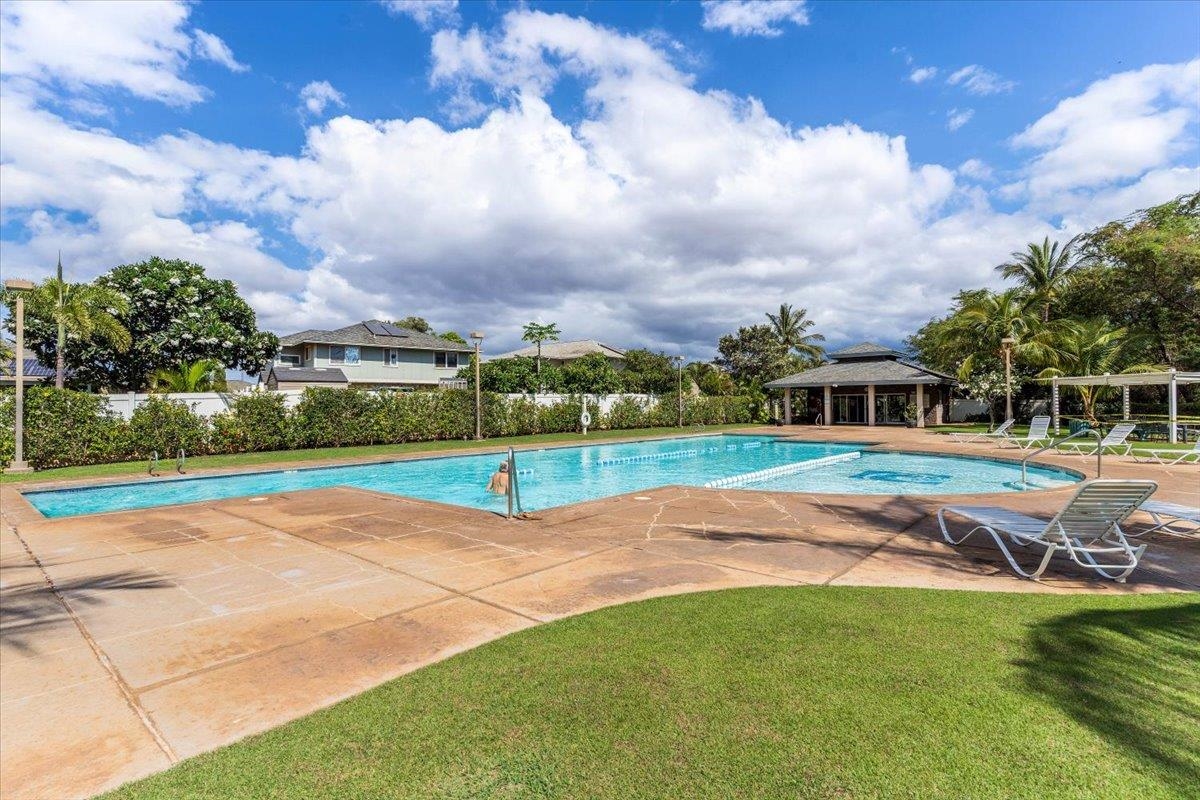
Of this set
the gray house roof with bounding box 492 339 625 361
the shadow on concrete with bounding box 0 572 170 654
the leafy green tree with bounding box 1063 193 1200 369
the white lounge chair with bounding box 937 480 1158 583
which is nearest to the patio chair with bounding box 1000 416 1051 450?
the leafy green tree with bounding box 1063 193 1200 369

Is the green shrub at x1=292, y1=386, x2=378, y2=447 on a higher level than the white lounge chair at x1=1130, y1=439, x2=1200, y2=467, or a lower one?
higher

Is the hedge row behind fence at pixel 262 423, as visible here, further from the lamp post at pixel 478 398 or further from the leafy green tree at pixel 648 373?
the leafy green tree at pixel 648 373

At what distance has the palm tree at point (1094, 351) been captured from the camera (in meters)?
27.4

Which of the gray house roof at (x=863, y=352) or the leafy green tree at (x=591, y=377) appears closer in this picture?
the leafy green tree at (x=591, y=377)

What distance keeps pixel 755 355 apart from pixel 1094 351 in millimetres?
21036

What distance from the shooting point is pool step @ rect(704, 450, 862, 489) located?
576 inches

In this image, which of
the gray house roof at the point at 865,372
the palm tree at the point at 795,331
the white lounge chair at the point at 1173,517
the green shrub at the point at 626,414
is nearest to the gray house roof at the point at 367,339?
the green shrub at the point at 626,414

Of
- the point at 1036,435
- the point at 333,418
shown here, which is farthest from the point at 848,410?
the point at 333,418

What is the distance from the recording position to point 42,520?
26.3ft

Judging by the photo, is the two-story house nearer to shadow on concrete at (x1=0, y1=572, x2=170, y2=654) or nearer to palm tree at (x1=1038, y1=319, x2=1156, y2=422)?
shadow on concrete at (x1=0, y1=572, x2=170, y2=654)

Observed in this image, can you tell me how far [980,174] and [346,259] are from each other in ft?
109

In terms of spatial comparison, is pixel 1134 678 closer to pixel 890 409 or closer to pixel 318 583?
pixel 318 583

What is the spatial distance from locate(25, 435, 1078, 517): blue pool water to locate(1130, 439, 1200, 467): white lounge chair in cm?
226

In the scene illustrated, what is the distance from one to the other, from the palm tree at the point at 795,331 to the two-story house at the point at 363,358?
26104 mm
